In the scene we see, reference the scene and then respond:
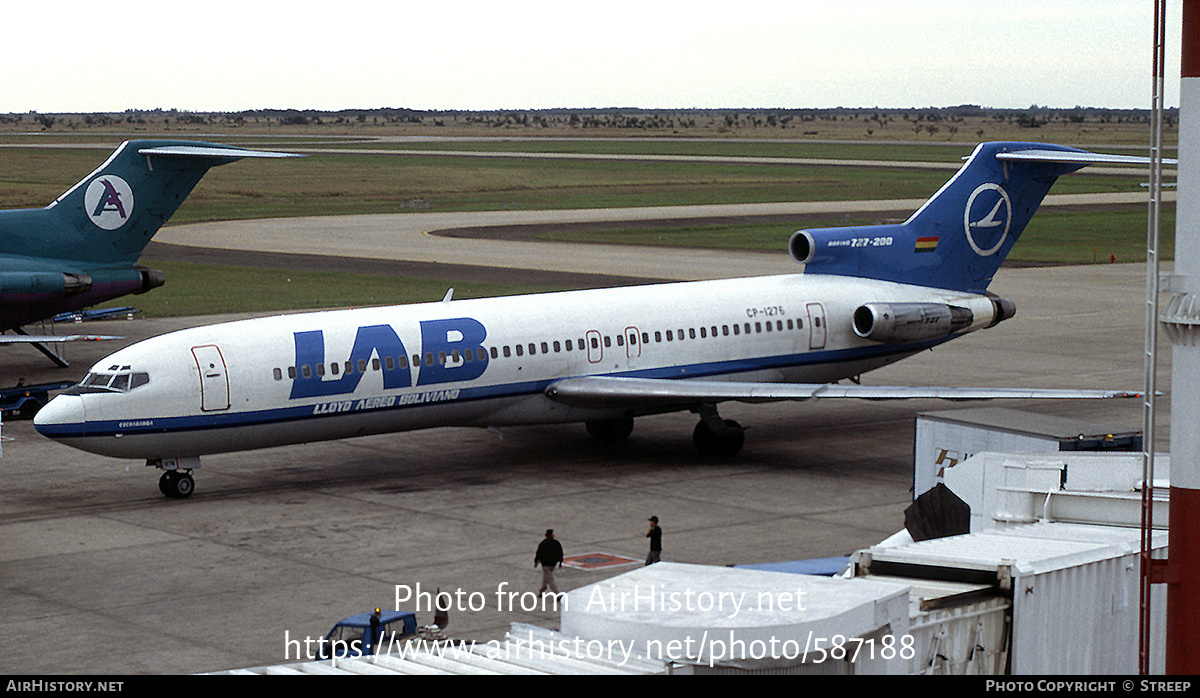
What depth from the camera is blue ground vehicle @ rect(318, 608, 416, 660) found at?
57.1ft

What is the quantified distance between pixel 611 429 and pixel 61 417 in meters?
11.6

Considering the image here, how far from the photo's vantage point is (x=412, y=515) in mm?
25953

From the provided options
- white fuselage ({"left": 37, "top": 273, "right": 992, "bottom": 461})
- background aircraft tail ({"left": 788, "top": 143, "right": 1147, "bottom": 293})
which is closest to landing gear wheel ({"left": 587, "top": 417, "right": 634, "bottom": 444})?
white fuselage ({"left": 37, "top": 273, "right": 992, "bottom": 461})

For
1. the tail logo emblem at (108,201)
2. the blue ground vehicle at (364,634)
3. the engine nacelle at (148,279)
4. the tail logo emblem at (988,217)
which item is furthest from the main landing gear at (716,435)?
the tail logo emblem at (108,201)

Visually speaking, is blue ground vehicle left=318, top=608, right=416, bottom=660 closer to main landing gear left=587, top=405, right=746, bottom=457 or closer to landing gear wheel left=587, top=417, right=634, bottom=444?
main landing gear left=587, top=405, right=746, bottom=457

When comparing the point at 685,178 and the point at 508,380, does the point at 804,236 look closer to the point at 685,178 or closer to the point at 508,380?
the point at 508,380

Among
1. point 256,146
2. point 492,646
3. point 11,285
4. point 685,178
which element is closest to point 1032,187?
point 11,285

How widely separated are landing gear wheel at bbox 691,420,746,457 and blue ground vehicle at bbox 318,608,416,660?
13424mm

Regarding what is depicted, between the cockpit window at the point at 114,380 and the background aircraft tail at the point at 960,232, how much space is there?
15.0 m

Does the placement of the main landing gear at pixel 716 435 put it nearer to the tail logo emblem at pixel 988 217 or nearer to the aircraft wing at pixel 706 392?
the aircraft wing at pixel 706 392

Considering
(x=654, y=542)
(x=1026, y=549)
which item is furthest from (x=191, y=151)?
(x=1026, y=549)

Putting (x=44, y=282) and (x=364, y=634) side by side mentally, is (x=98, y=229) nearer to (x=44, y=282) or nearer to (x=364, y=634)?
(x=44, y=282)

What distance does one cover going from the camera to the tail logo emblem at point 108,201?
3931 centimetres

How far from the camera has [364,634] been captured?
17.8 meters
